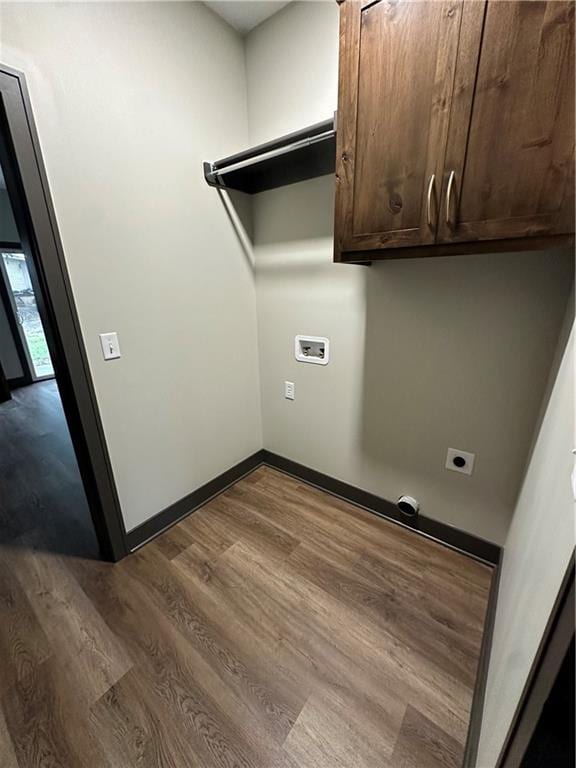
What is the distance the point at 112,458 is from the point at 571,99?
201 cm

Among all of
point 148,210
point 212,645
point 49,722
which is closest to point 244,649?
point 212,645

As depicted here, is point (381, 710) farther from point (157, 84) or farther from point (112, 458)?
point (157, 84)

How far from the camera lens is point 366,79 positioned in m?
1.04

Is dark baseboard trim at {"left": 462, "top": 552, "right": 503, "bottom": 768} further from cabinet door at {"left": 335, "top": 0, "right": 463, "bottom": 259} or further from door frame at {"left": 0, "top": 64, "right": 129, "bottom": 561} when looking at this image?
door frame at {"left": 0, "top": 64, "right": 129, "bottom": 561}

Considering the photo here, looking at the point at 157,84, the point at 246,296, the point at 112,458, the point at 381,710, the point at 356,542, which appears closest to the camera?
the point at 381,710

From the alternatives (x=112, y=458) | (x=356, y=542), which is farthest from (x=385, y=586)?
(x=112, y=458)

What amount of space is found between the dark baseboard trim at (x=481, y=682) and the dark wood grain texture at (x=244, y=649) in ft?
0.08

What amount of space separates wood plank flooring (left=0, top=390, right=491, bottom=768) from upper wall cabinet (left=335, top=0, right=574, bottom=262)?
1.43 meters

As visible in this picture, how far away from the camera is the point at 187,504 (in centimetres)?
189

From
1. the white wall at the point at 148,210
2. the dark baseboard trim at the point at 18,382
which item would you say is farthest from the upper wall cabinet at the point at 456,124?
the dark baseboard trim at the point at 18,382

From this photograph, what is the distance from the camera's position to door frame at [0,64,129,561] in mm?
1046

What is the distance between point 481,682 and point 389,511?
806 millimetres

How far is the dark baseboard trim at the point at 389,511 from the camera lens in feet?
5.02

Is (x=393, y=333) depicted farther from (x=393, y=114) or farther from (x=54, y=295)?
(x=54, y=295)
